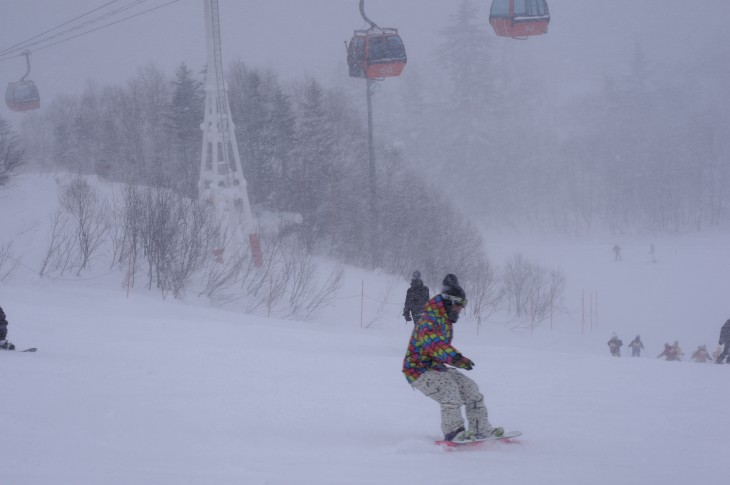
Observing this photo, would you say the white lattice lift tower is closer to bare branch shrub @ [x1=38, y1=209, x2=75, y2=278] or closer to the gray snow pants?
bare branch shrub @ [x1=38, y1=209, x2=75, y2=278]

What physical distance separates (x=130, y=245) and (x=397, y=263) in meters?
20.3

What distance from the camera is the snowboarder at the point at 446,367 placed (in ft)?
21.9

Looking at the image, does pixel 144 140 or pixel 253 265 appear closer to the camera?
pixel 253 265

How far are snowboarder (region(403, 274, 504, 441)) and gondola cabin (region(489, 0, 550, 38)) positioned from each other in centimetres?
1253

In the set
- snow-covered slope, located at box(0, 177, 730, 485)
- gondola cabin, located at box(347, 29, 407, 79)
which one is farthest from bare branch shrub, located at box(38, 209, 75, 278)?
gondola cabin, located at box(347, 29, 407, 79)

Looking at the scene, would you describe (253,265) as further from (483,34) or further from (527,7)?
(483,34)

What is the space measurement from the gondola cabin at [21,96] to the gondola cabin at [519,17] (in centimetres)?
2031

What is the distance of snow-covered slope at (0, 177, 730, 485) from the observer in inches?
242

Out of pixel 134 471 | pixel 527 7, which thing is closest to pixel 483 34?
pixel 527 7

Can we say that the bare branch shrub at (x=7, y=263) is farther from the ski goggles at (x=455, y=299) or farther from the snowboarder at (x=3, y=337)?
the ski goggles at (x=455, y=299)

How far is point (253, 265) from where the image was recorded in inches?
1215

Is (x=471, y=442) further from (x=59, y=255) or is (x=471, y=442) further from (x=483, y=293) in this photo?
(x=483, y=293)

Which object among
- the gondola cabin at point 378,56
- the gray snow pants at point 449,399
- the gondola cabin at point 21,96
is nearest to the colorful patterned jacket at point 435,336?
the gray snow pants at point 449,399

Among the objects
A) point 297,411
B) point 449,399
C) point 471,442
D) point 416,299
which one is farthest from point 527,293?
point 449,399
